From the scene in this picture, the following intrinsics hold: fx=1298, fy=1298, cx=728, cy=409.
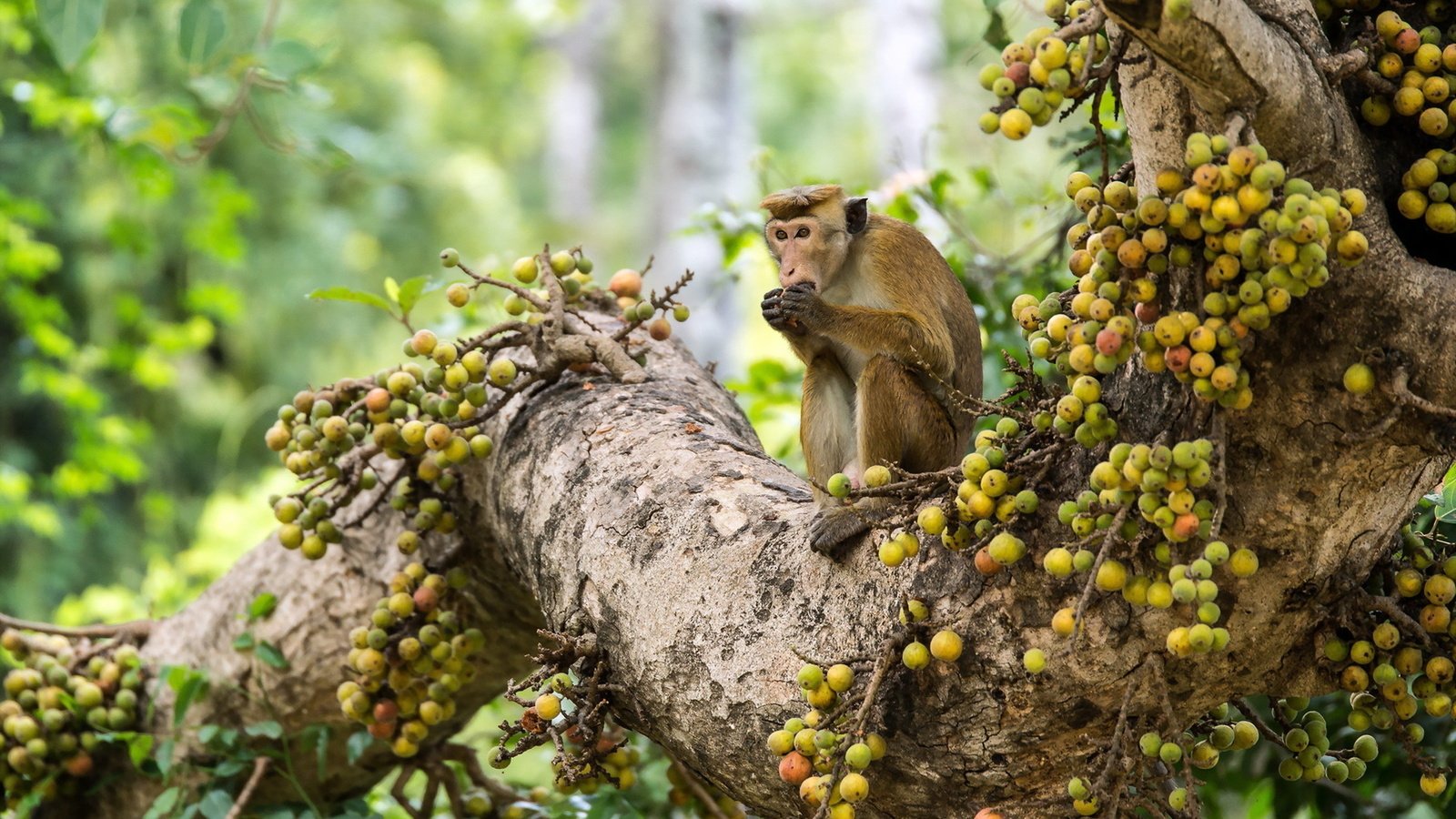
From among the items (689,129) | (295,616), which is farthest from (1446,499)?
(689,129)

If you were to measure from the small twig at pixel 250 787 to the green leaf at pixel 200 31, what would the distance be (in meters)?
1.80

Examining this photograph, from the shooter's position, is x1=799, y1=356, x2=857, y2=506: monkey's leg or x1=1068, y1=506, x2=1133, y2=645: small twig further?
x1=799, y1=356, x2=857, y2=506: monkey's leg

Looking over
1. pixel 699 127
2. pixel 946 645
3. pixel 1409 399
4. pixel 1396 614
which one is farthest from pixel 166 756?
pixel 699 127

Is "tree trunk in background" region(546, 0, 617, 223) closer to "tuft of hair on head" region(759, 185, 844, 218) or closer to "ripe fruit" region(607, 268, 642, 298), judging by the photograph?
"tuft of hair on head" region(759, 185, 844, 218)

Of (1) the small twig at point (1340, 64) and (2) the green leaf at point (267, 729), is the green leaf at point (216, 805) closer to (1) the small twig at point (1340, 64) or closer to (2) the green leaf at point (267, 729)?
(2) the green leaf at point (267, 729)

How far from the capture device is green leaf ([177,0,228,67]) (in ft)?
11.1

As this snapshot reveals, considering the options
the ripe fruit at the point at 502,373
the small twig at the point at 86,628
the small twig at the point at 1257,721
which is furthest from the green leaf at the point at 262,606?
the small twig at the point at 1257,721

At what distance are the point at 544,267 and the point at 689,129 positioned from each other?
9.43 m

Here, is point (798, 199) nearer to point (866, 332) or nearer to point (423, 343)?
point (866, 332)

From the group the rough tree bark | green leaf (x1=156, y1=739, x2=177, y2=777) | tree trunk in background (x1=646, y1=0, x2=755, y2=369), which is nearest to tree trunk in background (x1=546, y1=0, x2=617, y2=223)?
tree trunk in background (x1=646, y1=0, x2=755, y2=369)

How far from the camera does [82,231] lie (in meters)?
7.81

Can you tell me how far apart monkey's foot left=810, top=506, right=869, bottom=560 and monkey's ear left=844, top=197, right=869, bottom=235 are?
1.50 meters

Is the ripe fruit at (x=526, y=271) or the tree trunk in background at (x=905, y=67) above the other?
the tree trunk in background at (x=905, y=67)

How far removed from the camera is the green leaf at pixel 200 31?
3385 millimetres
